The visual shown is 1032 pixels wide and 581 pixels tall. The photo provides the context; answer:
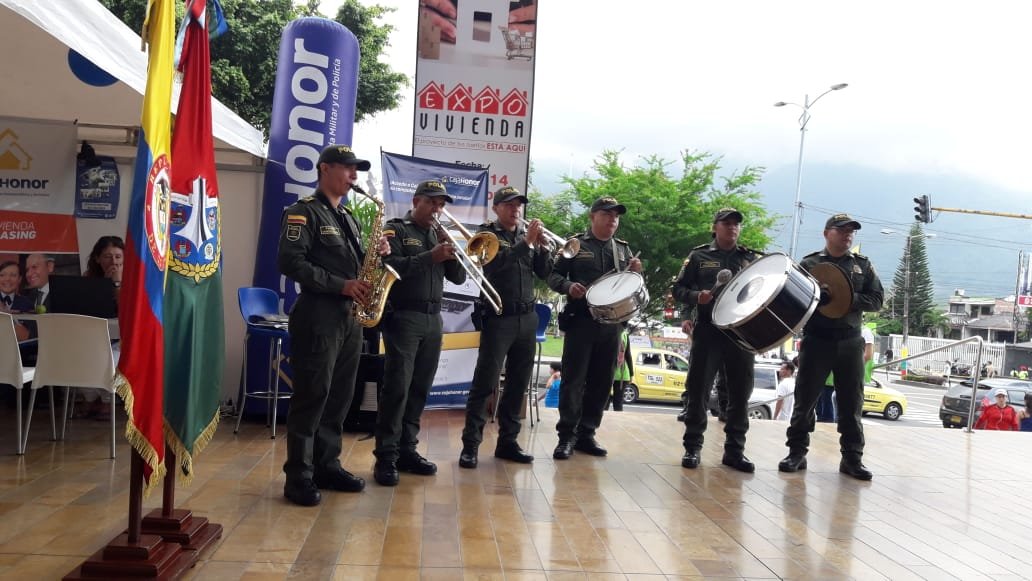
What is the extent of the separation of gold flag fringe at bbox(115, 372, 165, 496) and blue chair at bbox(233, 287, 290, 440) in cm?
281

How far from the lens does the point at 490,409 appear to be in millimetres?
7621

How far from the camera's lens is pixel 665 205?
23.1m

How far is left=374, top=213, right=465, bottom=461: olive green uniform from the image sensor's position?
483 centimetres

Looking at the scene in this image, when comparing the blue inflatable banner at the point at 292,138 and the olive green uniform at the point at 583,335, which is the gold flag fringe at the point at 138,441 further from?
the blue inflatable banner at the point at 292,138

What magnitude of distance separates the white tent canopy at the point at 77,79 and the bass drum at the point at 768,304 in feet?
12.3

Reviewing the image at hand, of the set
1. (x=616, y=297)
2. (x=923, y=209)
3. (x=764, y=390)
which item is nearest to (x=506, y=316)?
(x=616, y=297)

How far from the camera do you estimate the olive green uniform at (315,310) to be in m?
4.16

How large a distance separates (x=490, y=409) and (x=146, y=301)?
4.88m

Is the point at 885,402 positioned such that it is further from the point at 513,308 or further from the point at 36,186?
the point at 36,186

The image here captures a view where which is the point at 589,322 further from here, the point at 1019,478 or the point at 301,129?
the point at 1019,478

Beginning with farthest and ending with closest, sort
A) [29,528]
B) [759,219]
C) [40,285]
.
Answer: [759,219], [40,285], [29,528]

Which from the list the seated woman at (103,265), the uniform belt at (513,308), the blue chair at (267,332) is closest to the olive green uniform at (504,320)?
the uniform belt at (513,308)

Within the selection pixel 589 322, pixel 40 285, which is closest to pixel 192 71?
pixel 589 322

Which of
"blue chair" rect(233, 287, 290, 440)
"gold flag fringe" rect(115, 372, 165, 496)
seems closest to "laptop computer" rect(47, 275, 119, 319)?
"blue chair" rect(233, 287, 290, 440)
